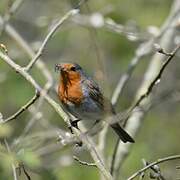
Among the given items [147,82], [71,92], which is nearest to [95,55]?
[147,82]

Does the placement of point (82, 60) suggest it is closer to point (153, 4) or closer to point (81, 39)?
point (81, 39)

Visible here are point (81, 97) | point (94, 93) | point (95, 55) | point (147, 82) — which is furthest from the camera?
point (95, 55)

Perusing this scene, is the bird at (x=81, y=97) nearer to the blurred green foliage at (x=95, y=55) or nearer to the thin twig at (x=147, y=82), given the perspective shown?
the thin twig at (x=147, y=82)

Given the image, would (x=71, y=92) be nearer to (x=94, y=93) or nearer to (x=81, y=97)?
(x=81, y=97)

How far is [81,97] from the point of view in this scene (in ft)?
18.8

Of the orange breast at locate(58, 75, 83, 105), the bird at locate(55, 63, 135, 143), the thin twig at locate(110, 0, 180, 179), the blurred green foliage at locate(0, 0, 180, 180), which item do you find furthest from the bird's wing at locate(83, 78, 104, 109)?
the blurred green foliage at locate(0, 0, 180, 180)

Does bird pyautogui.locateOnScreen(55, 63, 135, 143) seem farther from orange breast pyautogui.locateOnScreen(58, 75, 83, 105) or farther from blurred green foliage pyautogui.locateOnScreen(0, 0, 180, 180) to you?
blurred green foliage pyautogui.locateOnScreen(0, 0, 180, 180)

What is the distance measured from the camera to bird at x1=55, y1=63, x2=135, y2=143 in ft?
18.1

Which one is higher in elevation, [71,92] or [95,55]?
[95,55]

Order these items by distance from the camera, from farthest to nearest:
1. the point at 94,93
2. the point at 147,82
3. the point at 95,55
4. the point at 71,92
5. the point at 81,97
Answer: the point at 95,55
the point at 147,82
the point at 94,93
the point at 81,97
the point at 71,92

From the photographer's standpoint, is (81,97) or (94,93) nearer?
(81,97)

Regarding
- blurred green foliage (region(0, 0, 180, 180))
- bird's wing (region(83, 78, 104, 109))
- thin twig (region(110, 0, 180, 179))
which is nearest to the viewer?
thin twig (region(110, 0, 180, 179))

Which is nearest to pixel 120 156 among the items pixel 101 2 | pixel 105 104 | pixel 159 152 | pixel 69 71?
pixel 105 104

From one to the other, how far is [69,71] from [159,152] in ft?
10.3
